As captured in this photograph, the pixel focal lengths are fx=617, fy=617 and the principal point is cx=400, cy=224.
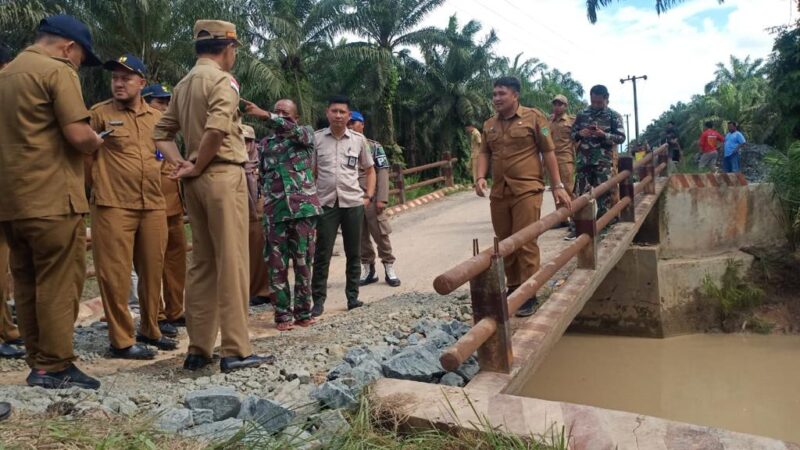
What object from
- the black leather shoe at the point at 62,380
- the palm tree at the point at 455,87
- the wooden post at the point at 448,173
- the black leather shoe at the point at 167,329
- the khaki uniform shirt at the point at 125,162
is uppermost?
the palm tree at the point at 455,87

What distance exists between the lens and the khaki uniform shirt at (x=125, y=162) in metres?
3.44

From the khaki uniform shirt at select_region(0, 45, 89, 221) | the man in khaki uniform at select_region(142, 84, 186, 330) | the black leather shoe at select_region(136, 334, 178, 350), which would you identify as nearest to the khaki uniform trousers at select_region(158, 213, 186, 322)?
the man in khaki uniform at select_region(142, 84, 186, 330)

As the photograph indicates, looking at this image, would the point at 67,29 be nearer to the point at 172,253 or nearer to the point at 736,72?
the point at 172,253

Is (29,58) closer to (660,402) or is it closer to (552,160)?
(552,160)

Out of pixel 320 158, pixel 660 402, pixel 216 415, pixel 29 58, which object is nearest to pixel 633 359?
pixel 660 402

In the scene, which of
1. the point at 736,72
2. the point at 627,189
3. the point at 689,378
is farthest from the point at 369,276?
the point at 736,72

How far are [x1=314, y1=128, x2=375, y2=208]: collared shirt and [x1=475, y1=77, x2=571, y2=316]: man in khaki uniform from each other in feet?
3.65

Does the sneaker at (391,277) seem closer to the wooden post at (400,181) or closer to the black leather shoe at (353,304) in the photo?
the black leather shoe at (353,304)

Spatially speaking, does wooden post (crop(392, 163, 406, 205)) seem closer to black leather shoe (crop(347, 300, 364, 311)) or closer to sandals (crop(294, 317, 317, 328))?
black leather shoe (crop(347, 300, 364, 311))

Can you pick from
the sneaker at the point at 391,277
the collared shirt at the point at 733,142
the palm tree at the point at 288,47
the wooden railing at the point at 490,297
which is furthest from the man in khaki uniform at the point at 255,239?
the palm tree at the point at 288,47

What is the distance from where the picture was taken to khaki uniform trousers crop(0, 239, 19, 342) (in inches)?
134

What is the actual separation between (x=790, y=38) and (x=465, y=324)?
48.8ft

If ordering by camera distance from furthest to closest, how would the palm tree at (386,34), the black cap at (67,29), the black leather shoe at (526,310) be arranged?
the palm tree at (386,34)
the black leather shoe at (526,310)
the black cap at (67,29)

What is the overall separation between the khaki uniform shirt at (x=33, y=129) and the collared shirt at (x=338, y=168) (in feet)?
7.13
